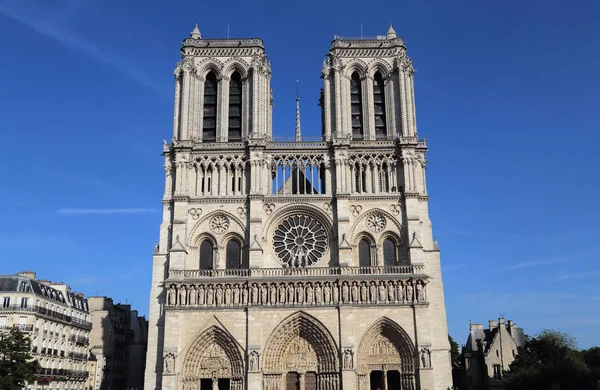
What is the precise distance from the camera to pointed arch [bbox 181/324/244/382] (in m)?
34.9

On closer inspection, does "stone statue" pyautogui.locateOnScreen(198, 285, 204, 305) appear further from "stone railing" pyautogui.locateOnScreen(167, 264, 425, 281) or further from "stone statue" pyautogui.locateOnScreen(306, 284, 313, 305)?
"stone statue" pyautogui.locateOnScreen(306, 284, 313, 305)

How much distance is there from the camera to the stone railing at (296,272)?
36.0 meters

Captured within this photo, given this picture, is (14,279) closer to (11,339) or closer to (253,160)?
(11,339)

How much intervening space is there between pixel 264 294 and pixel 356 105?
13875 millimetres

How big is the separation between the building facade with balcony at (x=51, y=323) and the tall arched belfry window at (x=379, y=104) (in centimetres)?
2306

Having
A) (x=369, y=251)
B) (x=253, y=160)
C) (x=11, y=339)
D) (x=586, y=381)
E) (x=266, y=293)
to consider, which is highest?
(x=253, y=160)

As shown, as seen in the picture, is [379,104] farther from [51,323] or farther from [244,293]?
[51,323]

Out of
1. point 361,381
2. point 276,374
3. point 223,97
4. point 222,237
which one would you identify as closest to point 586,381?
point 361,381

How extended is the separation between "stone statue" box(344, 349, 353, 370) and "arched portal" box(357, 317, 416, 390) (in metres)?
0.67

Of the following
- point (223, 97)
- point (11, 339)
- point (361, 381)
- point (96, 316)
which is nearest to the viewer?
point (11, 339)

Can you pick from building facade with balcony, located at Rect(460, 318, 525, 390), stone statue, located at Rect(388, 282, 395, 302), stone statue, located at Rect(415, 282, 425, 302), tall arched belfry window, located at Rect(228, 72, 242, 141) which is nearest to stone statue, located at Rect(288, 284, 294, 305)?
stone statue, located at Rect(388, 282, 395, 302)

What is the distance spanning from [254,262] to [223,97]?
11037 mm

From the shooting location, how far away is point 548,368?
32281 mm

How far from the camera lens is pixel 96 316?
49406 millimetres
